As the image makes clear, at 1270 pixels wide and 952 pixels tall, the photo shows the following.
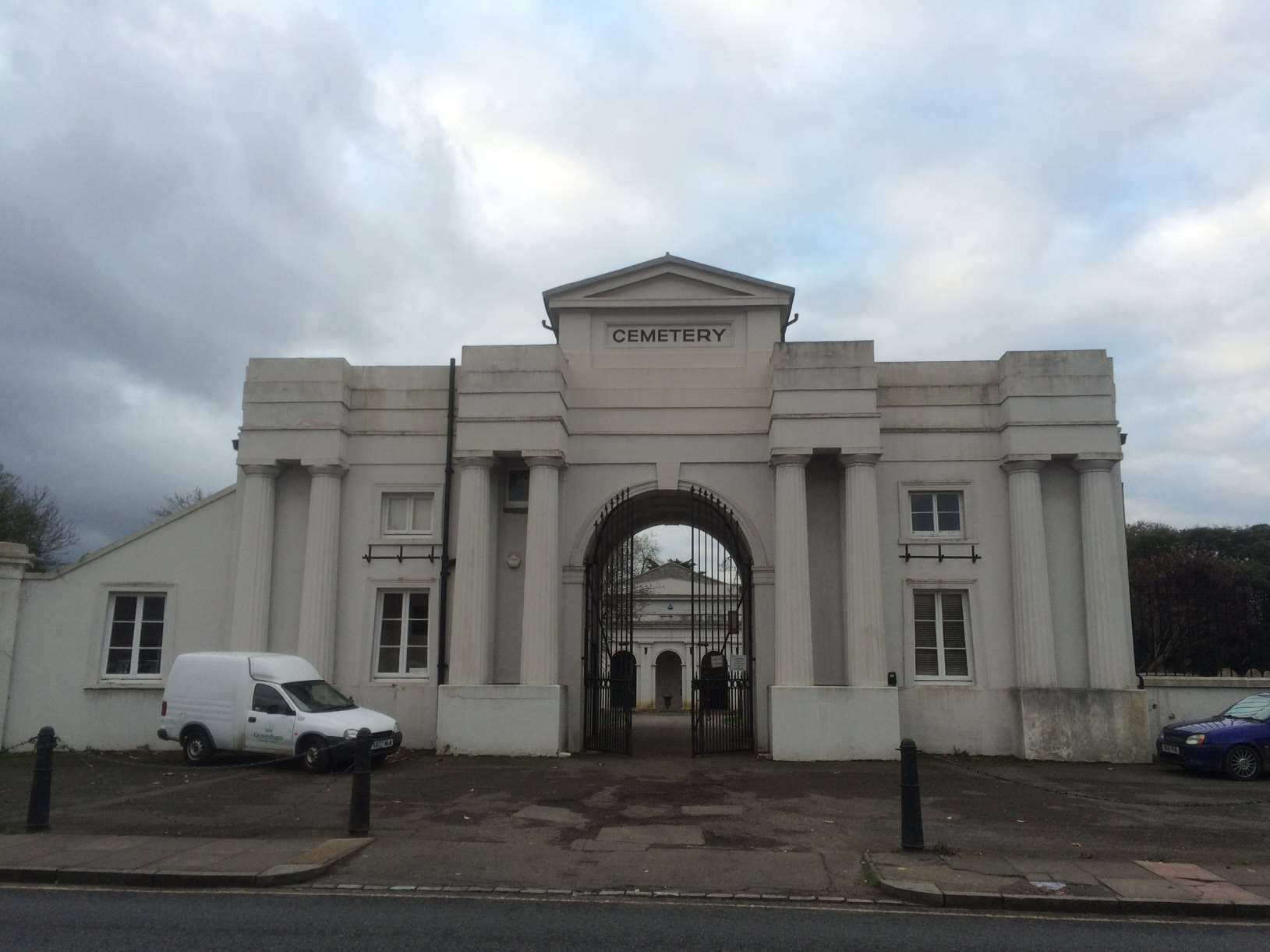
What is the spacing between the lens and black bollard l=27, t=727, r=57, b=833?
403 inches

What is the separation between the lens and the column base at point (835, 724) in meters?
16.0

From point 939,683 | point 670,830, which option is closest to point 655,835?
point 670,830

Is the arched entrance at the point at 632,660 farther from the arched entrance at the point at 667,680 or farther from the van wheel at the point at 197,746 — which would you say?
the arched entrance at the point at 667,680

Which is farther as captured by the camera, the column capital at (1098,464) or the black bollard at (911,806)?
the column capital at (1098,464)

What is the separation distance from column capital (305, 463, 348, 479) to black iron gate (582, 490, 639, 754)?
492 cm

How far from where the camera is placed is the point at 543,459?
57.2 ft

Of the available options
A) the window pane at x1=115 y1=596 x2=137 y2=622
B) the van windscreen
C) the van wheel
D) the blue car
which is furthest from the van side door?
the blue car

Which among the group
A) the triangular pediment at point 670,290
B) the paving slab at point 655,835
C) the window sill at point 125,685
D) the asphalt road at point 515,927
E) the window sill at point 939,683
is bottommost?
the asphalt road at point 515,927

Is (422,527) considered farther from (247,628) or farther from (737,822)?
(737,822)

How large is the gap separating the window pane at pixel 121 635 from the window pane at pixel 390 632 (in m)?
4.76

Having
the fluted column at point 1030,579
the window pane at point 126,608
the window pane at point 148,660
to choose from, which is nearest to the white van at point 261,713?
the window pane at point 148,660

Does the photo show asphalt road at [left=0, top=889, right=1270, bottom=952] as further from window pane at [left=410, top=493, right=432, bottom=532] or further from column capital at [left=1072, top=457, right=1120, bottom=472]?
column capital at [left=1072, top=457, right=1120, bottom=472]

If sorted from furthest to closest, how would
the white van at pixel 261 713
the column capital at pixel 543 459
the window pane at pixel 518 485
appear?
the window pane at pixel 518 485 → the column capital at pixel 543 459 → the white van at pixel 261 713

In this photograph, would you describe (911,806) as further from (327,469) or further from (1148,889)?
(327,469)
